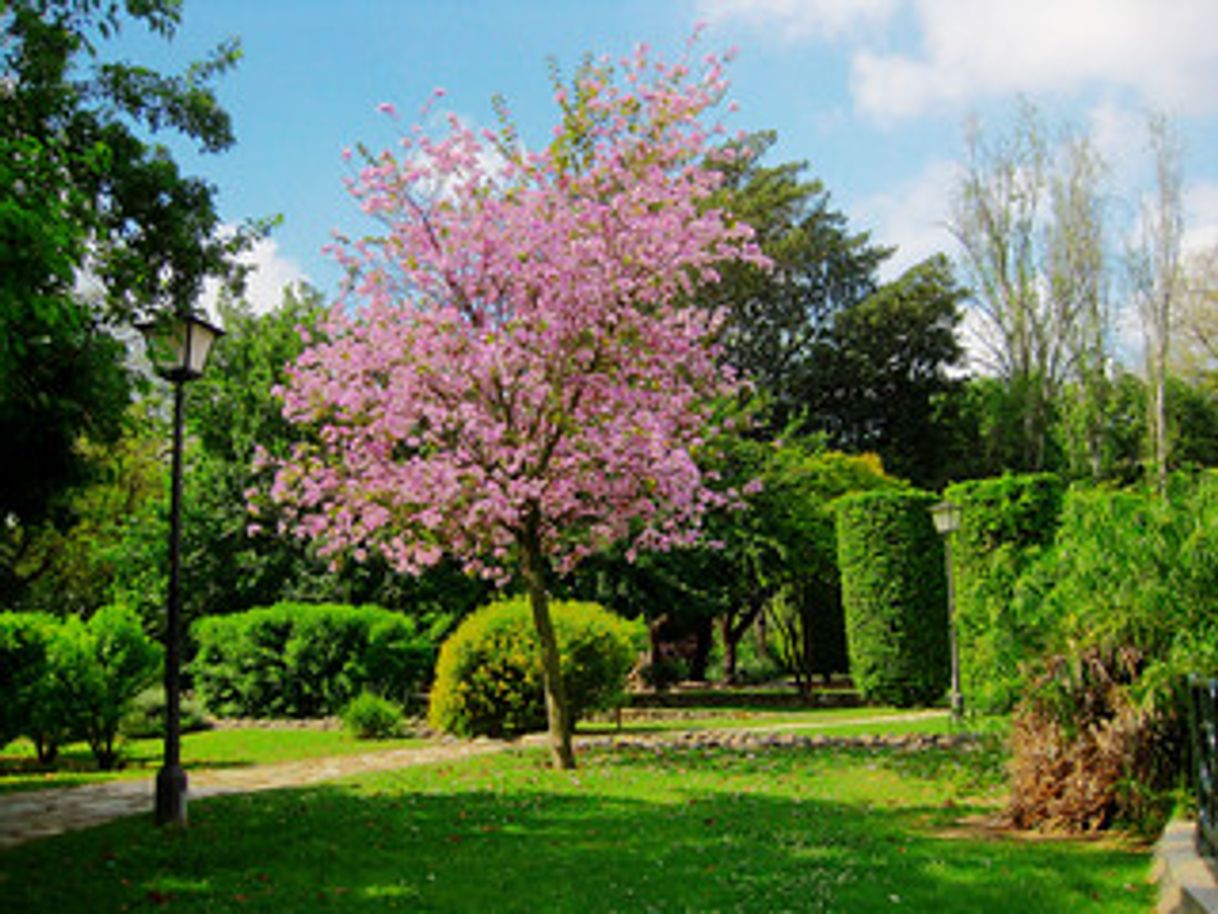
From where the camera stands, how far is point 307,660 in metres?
18.1

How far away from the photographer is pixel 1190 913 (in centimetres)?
430

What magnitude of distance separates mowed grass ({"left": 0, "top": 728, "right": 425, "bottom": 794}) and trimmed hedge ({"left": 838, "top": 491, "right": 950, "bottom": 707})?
23.9 ft

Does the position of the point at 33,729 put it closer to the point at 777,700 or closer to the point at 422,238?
the point at 422,238

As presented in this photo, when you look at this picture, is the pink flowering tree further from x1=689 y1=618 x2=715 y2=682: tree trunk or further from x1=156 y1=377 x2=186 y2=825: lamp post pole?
x1=689 y1=618 x2=715 y2=682: tree trunk

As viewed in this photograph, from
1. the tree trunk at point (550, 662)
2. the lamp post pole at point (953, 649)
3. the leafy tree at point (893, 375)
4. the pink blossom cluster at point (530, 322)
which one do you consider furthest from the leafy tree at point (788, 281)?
the tree trunk at point (550, 662)

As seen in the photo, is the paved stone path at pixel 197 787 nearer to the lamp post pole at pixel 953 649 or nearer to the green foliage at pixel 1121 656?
the lamp post pole at pixel 953 649

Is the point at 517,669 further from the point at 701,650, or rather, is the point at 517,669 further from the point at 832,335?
the point at 832,335

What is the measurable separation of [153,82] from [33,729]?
7144 millimetres

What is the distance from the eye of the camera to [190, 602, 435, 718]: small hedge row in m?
17.8

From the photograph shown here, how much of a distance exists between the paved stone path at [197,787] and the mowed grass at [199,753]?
0.56 metres

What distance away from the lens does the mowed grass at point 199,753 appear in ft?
37.9

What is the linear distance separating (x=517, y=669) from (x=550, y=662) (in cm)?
262

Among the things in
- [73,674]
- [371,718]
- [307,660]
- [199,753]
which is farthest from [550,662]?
[307,660]

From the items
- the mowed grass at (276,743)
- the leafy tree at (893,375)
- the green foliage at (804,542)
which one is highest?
the leafy tree at (893,375)
